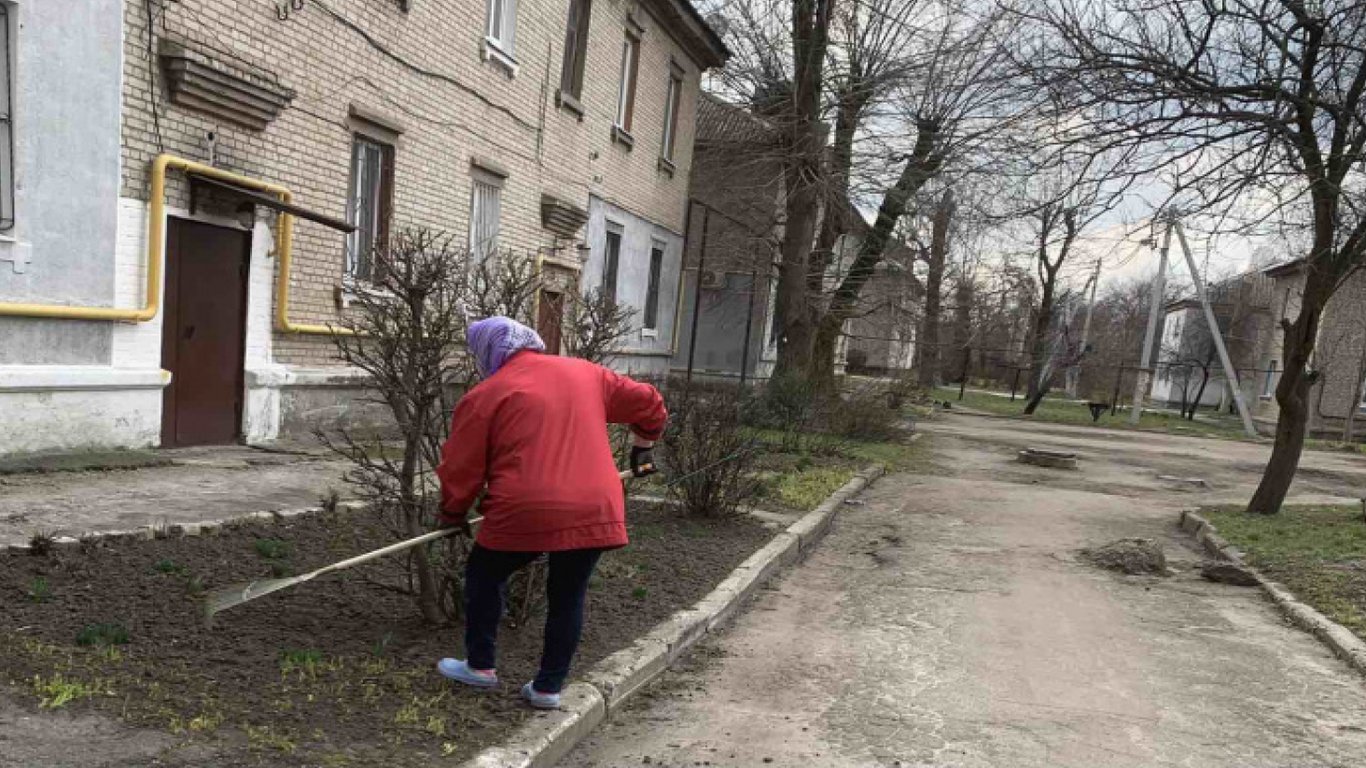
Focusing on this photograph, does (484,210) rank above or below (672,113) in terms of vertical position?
below

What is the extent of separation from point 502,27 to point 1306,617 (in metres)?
10.9

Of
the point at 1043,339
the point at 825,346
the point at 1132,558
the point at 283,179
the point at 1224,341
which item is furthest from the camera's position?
the point at 1224,341

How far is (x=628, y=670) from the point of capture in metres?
4.03

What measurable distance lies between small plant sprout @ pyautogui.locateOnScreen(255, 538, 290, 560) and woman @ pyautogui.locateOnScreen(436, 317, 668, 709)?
1.82m

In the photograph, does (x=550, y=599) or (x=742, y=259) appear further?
(x=742, y=259)

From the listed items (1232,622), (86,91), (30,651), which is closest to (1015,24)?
(1232,622)

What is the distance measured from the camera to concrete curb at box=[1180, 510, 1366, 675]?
5191 mm

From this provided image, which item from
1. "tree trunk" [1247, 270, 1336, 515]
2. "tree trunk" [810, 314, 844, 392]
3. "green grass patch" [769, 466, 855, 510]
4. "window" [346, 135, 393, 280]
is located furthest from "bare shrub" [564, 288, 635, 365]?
"tree trunk" [810, 314, 844, 392]

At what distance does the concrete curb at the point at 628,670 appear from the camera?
10.4 ft

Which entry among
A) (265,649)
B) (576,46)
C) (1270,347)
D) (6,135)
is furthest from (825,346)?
(1270,347)

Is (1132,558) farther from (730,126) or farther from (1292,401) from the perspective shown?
(730,126)

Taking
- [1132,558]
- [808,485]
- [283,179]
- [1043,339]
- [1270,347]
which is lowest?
[808,485]

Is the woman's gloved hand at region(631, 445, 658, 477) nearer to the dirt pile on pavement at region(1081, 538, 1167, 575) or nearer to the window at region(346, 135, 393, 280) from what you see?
the dirt pile on pavement at region(1081, 538, 1167, 575)

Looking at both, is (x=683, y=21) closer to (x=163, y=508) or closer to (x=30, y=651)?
(x=163, y=508)
